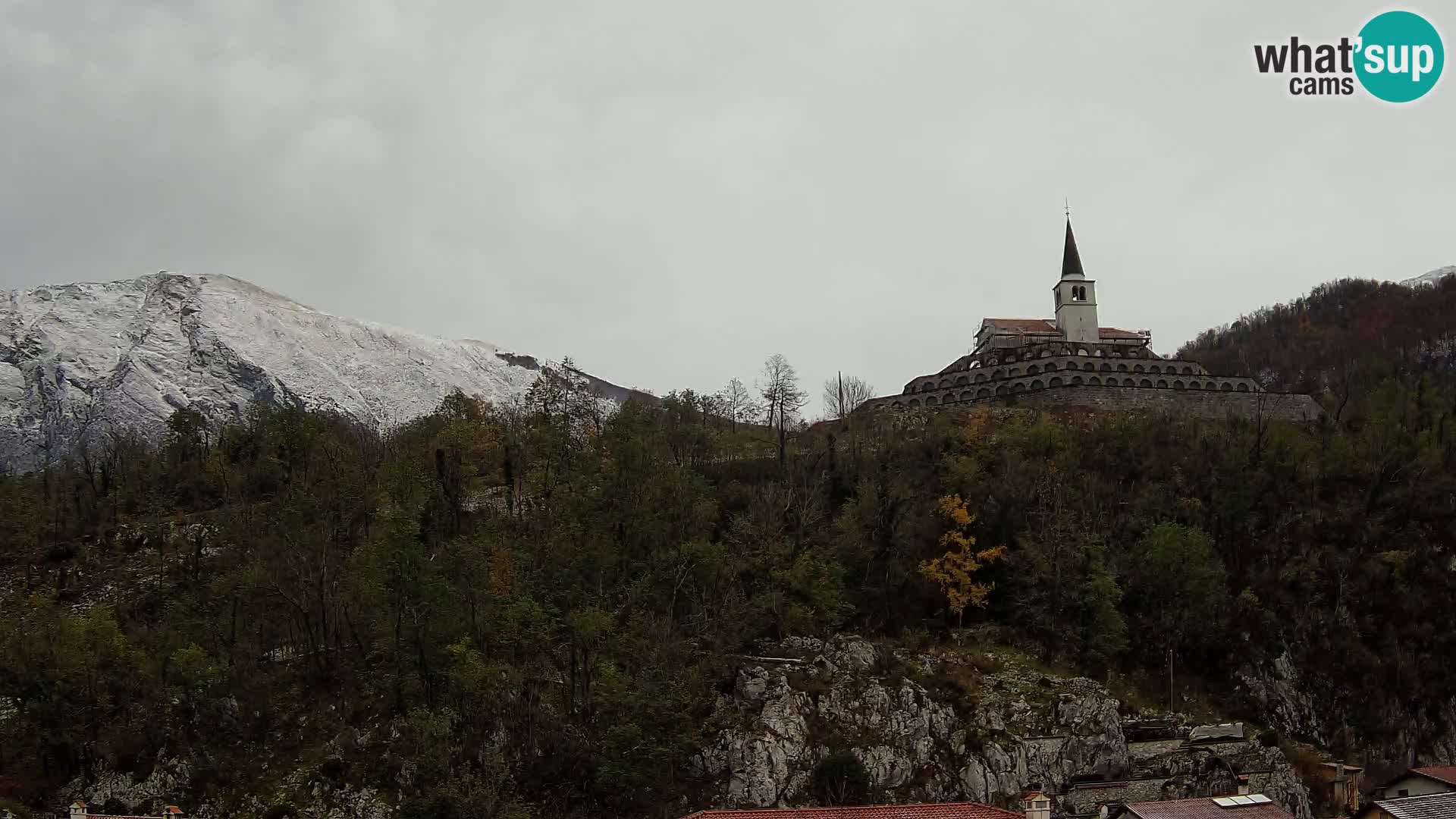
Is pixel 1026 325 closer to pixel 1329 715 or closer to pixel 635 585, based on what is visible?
pixel 1329 715

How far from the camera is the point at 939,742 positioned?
1865 inches

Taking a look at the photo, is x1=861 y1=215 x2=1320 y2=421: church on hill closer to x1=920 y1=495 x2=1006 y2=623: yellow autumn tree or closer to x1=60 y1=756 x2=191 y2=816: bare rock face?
x1=920 y1=495 x2=1006 y2=623: yellow autumn tree

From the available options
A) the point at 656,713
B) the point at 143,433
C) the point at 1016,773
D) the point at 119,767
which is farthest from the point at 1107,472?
the point at 143,433

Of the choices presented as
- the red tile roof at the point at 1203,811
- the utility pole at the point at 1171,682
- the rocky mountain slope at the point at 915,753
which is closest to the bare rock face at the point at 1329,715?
the utility pole at the point at 1171,682

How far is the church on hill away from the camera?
81.6 m

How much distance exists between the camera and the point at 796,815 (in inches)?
1288

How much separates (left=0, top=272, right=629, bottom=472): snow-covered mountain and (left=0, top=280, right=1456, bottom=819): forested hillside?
194 feet

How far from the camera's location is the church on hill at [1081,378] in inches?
3211

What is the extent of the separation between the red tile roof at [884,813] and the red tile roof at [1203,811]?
448 centimetres

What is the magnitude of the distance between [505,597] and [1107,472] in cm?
3503

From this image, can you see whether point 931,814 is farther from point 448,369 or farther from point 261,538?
point 448,369

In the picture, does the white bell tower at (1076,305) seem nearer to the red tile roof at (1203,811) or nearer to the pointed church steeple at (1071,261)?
the pointed church steeple at (1071,261)

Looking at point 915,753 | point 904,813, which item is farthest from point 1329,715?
point 904,813

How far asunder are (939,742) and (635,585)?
15.4 meters
